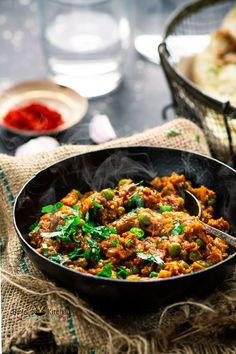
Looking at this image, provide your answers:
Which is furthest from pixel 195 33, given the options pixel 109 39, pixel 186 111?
pixel 186 111

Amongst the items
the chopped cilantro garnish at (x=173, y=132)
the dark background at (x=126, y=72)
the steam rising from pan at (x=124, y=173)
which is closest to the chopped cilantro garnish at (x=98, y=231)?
the steam rising from pan at (x=124, y=173)

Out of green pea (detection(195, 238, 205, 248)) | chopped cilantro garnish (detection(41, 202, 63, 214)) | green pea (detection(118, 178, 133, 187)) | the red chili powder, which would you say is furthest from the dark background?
green pea (detection(195, 238, 205, 248))

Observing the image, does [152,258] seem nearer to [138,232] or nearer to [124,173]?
[138,232]

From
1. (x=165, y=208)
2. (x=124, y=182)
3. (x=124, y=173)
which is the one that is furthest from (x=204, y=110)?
(x=165, y=208)

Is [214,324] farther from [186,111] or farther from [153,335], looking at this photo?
[186,111]

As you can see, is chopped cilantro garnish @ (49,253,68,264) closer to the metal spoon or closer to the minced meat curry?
the minced meat curry
